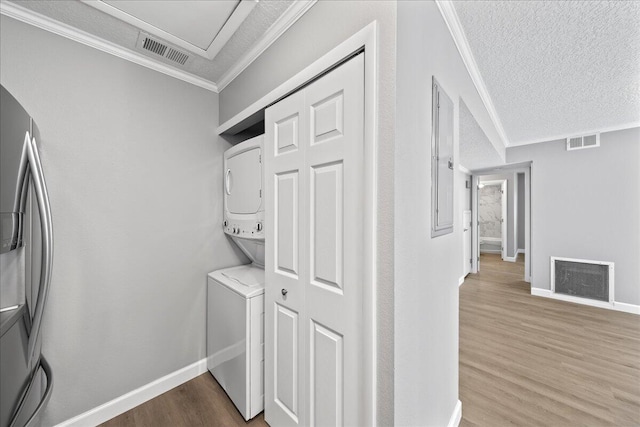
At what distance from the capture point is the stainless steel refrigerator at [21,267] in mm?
767

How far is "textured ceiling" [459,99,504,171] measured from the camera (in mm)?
2161

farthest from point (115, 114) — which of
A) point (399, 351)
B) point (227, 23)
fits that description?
point (399, 351)

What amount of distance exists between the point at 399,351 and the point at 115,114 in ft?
7.35

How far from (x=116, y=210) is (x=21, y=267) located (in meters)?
0.82

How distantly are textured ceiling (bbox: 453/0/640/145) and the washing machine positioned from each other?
6.95 ft

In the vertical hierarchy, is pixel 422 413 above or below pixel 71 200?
below

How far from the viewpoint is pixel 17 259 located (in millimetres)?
921

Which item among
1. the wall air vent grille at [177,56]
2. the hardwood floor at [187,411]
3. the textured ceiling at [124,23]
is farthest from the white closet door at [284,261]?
the wall air vent grille at [177,56]

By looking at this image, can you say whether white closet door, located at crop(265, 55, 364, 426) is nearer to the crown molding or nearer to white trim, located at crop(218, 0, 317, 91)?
white trim, located at crop(218, 0, 317, 91)

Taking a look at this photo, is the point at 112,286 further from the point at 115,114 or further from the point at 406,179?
the point at 406,179

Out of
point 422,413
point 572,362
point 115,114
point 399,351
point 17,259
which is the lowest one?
point 572,362

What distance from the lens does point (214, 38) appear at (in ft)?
5.26

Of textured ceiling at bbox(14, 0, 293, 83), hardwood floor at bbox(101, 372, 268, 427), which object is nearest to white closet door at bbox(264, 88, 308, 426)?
hardwood floor at bbox(101, 372, 268, 427)

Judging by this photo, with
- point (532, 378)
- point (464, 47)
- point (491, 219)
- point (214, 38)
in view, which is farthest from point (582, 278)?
point (214, 38)
